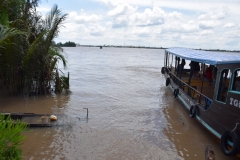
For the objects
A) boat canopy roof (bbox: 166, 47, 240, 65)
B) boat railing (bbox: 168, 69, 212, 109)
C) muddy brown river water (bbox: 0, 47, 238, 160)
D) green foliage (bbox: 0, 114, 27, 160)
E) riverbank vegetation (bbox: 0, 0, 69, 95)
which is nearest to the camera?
green foliage (bbox: 0, 114, 27, 160)

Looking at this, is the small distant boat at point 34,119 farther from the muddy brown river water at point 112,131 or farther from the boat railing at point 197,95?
the boat railing at point 197,95

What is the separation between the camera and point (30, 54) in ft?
28.0

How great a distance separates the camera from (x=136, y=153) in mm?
5523

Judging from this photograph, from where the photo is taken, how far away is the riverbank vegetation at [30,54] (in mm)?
8305

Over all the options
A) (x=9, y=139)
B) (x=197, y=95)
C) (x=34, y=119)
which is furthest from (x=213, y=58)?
(x=9, y=139)

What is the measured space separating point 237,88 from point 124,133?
3.39m

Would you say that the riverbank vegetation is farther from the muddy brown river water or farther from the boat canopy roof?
the boat canopy roof

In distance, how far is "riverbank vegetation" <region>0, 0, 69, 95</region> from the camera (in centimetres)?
830

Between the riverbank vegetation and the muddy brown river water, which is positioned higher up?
the riverbank vegetation

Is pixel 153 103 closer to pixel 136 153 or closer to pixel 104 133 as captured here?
pixel 104 133

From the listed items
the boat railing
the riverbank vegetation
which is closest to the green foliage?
the boat railing

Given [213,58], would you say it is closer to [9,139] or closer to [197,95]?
[197,95]

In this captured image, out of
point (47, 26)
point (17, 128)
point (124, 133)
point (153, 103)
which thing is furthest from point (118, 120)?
point (17, 128)

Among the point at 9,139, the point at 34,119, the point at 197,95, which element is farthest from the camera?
the point at 197,95
